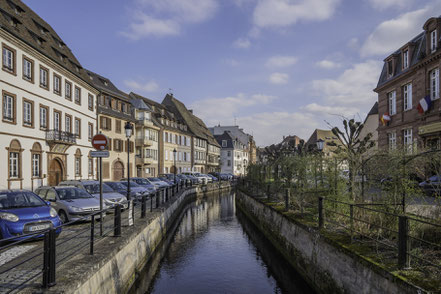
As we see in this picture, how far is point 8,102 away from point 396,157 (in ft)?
71.0

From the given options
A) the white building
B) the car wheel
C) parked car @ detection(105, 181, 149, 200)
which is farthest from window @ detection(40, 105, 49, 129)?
the car wheel

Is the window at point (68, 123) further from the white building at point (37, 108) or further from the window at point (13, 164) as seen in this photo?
the window at point (13, 164)

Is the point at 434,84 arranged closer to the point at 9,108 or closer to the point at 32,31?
the point at 9,108

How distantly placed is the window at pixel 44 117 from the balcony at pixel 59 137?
0.59 meters

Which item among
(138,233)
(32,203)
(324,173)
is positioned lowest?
(138,233)

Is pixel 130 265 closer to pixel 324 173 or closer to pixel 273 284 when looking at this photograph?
pixel 273 284

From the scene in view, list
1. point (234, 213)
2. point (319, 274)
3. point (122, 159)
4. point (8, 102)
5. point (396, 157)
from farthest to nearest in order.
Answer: point (122, 159) < point (234, 213) < point (8, 102) < point (319, 274) < point (396, 157)

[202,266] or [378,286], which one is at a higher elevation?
[378,286]

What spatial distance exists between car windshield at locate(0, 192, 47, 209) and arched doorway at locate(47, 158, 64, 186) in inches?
636

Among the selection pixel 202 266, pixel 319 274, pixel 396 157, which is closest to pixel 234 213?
pixel 202 266

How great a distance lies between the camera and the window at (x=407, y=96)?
2488 cm

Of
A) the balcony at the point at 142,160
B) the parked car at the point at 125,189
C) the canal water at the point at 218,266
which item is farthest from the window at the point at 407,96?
the balcony at the point at 142,160

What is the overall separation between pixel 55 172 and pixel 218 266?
19107 mm

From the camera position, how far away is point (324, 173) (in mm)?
12047
